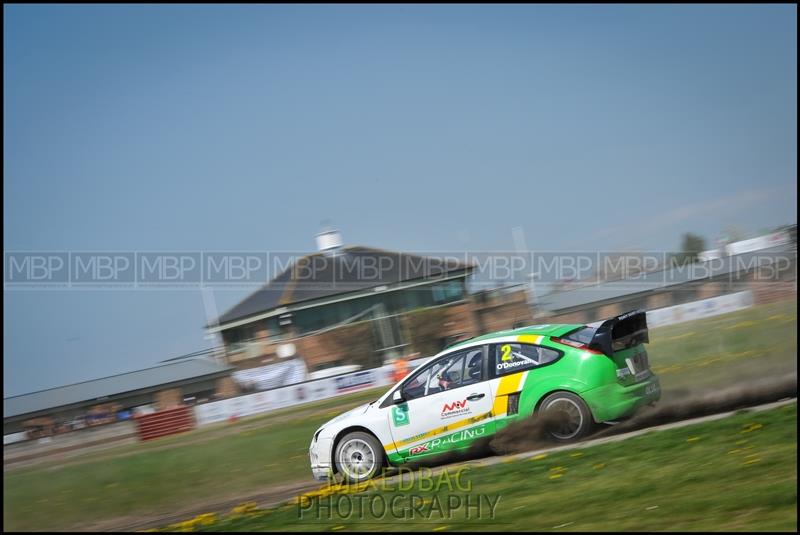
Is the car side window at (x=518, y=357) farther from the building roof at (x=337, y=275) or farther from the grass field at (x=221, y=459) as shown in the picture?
the building roof at (x=337, y=275)

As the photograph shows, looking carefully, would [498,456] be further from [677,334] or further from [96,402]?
[96,402]

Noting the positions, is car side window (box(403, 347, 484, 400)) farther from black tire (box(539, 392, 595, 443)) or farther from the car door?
black tire (box(539, 392, 595, 443))

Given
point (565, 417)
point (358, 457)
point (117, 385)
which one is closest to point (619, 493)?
point (565, 417)

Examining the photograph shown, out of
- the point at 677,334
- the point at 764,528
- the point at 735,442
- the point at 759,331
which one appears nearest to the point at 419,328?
the point at 677,334

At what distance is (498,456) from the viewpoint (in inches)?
359

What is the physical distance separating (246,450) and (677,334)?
1213 centimetres

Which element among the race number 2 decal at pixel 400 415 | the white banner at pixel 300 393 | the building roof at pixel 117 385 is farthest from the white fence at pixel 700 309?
the race number 2 decal at pixel 400 415

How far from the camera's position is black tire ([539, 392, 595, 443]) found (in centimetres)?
871

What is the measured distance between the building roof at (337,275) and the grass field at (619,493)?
1883 cm

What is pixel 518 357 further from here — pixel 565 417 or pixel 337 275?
pixel 337 275

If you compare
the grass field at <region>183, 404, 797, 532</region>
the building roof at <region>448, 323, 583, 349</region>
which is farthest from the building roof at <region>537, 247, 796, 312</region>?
the grass field at <region>183, 404, 797, 532</region>

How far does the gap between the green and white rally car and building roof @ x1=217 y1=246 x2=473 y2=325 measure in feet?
56.6

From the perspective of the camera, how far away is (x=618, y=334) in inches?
353

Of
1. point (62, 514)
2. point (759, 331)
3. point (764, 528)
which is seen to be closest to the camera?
point (764, 528)
